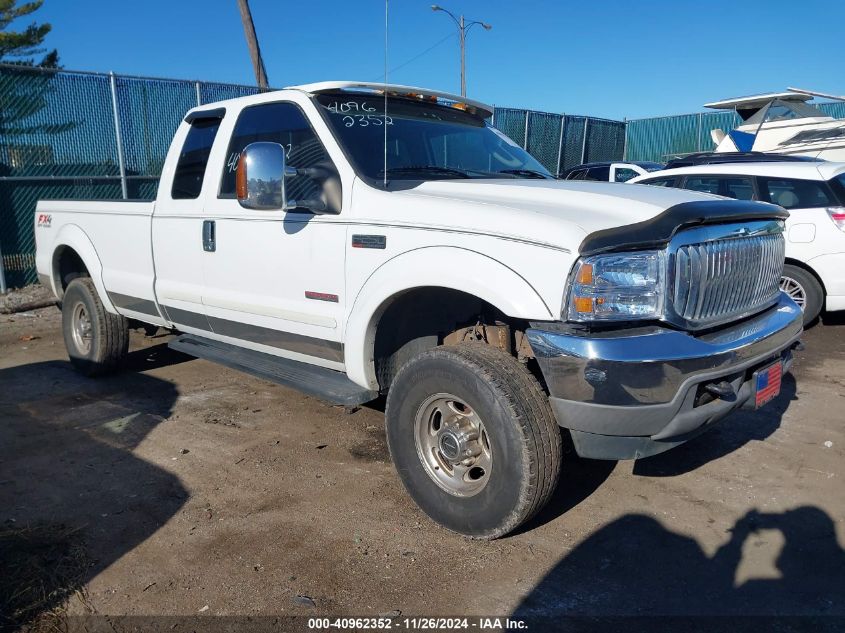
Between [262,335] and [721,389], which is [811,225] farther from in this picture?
[262,335]

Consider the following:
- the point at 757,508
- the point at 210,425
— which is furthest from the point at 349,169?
the point at 757,508

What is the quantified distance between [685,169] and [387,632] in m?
6.83

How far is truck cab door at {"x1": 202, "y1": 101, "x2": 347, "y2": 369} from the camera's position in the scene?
3.71 m

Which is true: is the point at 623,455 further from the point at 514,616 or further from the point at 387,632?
the point at 387,632

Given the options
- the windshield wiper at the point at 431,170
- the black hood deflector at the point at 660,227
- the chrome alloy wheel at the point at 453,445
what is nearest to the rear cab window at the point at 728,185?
the windshield wiper at the point at 431,170

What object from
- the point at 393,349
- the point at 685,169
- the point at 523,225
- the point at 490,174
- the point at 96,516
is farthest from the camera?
the point at 685,169

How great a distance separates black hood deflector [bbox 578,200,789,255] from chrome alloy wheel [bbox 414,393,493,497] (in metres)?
0.95

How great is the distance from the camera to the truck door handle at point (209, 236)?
4387 millimetres

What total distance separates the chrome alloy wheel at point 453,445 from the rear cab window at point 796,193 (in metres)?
5.36

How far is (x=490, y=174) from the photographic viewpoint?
4.21m

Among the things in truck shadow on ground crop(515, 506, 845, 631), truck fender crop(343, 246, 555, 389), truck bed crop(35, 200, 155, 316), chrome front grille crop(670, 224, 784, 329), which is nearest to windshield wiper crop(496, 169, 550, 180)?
truck fender crop(343, 246, 555, 389)

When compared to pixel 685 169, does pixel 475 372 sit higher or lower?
lower

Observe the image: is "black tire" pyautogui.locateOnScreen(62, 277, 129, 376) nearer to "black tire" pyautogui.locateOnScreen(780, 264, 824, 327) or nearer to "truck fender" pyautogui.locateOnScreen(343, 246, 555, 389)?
"truck fender" pyautogui.locateOnScreen(343, 246, 555, 389)

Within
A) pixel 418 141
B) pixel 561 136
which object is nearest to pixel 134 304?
pixel 418 141
